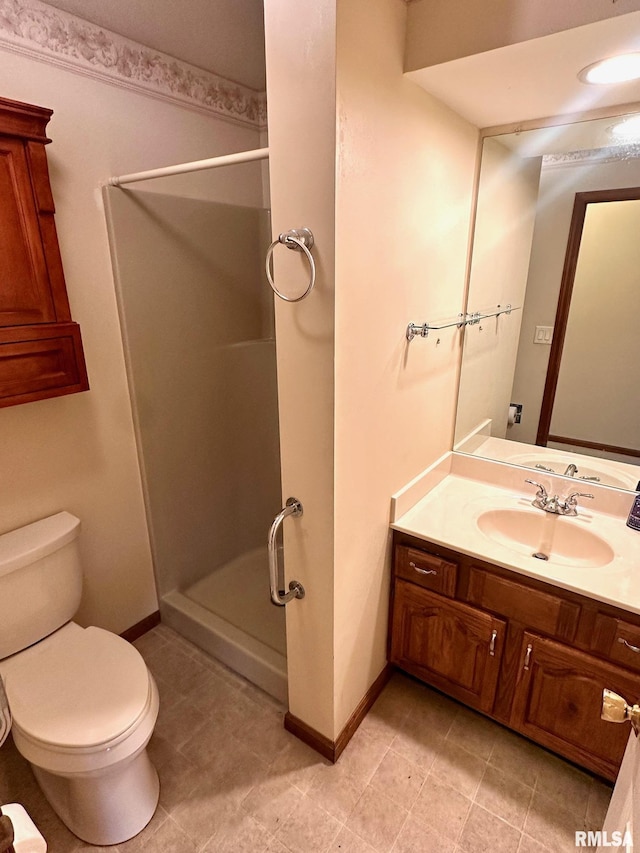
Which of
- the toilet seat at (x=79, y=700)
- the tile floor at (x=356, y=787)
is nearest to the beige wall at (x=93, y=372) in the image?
the toilet seat at (x=79, y=700)

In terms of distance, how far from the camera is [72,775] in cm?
127

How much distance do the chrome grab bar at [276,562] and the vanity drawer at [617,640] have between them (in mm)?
881

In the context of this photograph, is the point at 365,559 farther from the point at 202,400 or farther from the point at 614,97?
the point at 614,97

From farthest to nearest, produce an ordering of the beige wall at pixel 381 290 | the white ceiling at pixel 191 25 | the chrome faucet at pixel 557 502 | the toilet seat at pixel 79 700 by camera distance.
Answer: the chrome faucet at pixel 557 502 < the white ceiling at pixel 191 25 < the toilet seat at pixel 79 700 < the beige wall at pixel 381 290

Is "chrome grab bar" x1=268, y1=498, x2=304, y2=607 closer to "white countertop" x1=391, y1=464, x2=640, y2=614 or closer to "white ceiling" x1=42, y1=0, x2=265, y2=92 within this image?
"white countertop" x1=391, y1=464, x2=640, y2=614

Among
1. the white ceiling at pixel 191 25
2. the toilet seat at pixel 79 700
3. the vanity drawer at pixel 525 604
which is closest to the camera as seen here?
the toilet seat at pixel 79 700

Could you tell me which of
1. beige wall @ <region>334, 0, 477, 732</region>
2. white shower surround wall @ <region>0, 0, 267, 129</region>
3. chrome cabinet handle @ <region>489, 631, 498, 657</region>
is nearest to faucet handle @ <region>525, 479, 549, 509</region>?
beige wall @ <region>334, 0, 477, 732</region>

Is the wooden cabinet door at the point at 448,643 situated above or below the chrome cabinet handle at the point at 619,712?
below

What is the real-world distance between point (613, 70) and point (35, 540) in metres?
2.24

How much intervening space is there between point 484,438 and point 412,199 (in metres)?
1.08

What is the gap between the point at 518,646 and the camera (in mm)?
1487

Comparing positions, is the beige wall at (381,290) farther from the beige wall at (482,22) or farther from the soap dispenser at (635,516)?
the soap dispenser at (635,516)

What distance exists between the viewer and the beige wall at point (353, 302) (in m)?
1.06

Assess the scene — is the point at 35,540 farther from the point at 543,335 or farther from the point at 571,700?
the point at 543,335
